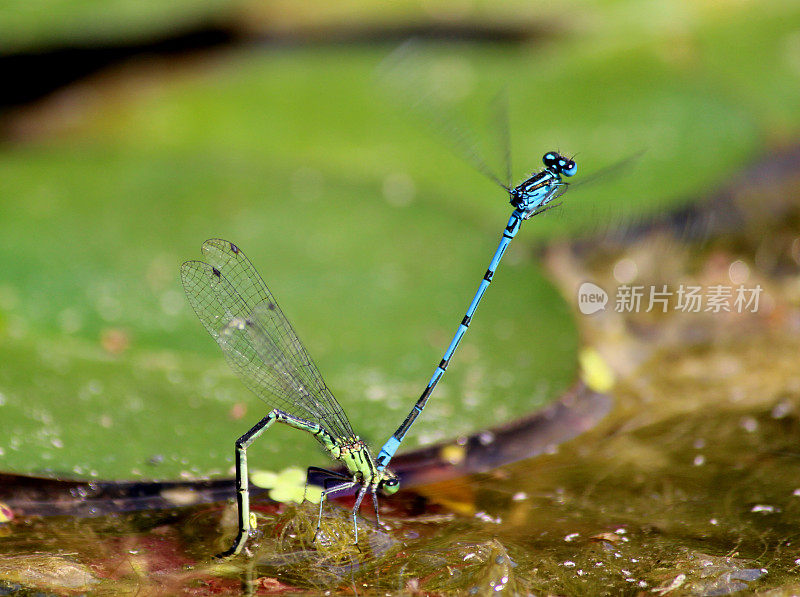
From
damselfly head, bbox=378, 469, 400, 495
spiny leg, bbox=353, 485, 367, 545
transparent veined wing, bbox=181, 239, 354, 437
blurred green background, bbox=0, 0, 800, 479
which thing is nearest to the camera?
spiny leg, bbox=353, 485, 367, 545

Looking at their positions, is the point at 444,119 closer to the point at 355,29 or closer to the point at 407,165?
the point at 407,165

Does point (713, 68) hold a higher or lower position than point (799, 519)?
higher

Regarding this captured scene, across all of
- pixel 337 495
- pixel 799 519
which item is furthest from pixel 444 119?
pixel 799 519

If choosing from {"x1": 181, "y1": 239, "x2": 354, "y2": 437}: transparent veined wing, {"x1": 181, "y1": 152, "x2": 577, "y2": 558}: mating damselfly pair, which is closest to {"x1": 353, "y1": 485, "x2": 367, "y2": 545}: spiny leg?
{"x1": 181, "y1": 152, "x2": 577, "y2": 558}: mating damselfly pair

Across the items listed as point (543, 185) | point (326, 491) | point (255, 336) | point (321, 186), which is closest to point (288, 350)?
point (255, 336)

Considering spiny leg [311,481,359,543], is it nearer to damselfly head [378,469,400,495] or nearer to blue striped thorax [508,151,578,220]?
damselfly head [378,469,400,495]

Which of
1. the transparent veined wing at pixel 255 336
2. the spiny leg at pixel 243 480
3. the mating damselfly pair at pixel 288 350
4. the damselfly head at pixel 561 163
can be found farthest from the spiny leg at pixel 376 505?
the damselfly head at pixel 561 163
